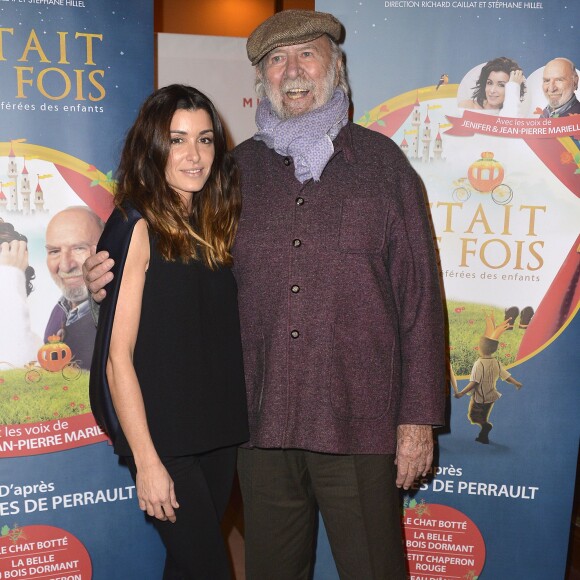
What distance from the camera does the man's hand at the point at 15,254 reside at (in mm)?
2143

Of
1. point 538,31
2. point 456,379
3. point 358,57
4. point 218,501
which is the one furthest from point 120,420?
point 538,31

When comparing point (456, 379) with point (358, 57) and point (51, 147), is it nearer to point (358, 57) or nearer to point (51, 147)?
point (358, 57)

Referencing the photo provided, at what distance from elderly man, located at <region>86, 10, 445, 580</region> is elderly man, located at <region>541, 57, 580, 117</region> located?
0.62 metres

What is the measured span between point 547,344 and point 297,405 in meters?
0.94

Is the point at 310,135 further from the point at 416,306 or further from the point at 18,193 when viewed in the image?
the point at 18,193

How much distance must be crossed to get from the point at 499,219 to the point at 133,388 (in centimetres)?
130

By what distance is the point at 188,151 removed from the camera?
1721mm

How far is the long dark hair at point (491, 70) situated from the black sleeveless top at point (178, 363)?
1103 millimetres

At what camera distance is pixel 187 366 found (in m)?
1.67

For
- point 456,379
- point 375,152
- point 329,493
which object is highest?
point 375,152

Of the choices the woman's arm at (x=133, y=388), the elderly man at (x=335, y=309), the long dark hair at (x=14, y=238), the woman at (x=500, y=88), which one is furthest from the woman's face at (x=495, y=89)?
the long dark hair at (x=14, y=238)

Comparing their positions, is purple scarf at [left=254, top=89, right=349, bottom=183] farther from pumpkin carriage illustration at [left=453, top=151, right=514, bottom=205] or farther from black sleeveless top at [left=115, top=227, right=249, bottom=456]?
pumpkin carriage illustration at [left=453, top=151, right=514, bottom=205]

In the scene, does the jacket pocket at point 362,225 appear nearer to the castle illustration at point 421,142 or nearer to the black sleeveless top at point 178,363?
the black sleeveless top at point 178,363

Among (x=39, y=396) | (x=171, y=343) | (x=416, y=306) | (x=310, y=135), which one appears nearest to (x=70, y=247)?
(x=39, y=396)
